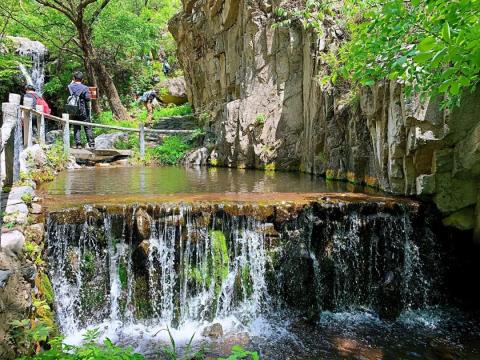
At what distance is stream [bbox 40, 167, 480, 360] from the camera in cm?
532

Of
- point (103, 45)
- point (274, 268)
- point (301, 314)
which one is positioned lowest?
point (301, 314)

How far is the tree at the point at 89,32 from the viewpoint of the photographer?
1661 cm

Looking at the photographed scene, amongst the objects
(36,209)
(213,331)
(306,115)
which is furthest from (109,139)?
(213,331)

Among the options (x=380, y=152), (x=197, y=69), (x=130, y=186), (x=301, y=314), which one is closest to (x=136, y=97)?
(x=197, y=69)

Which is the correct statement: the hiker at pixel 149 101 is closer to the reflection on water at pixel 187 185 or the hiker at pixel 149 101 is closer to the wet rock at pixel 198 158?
the wet rock at pixel 198 158

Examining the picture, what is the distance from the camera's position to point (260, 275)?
242 inches

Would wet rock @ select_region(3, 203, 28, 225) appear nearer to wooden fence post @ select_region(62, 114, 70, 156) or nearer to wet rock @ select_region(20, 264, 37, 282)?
wet rock @ select_region(20, 264, 37, 282)

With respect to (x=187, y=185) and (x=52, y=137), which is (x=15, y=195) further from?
(x=52, y=137)

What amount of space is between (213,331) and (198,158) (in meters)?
10.8

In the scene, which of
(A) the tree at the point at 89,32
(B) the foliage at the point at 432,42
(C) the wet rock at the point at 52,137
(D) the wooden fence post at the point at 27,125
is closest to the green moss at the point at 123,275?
(B) the foliage at the point at 432,42

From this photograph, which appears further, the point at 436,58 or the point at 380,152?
the point at 380,152

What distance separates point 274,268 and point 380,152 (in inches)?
131

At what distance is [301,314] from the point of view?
5.96 m

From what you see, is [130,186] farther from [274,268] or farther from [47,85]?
[47,85]
